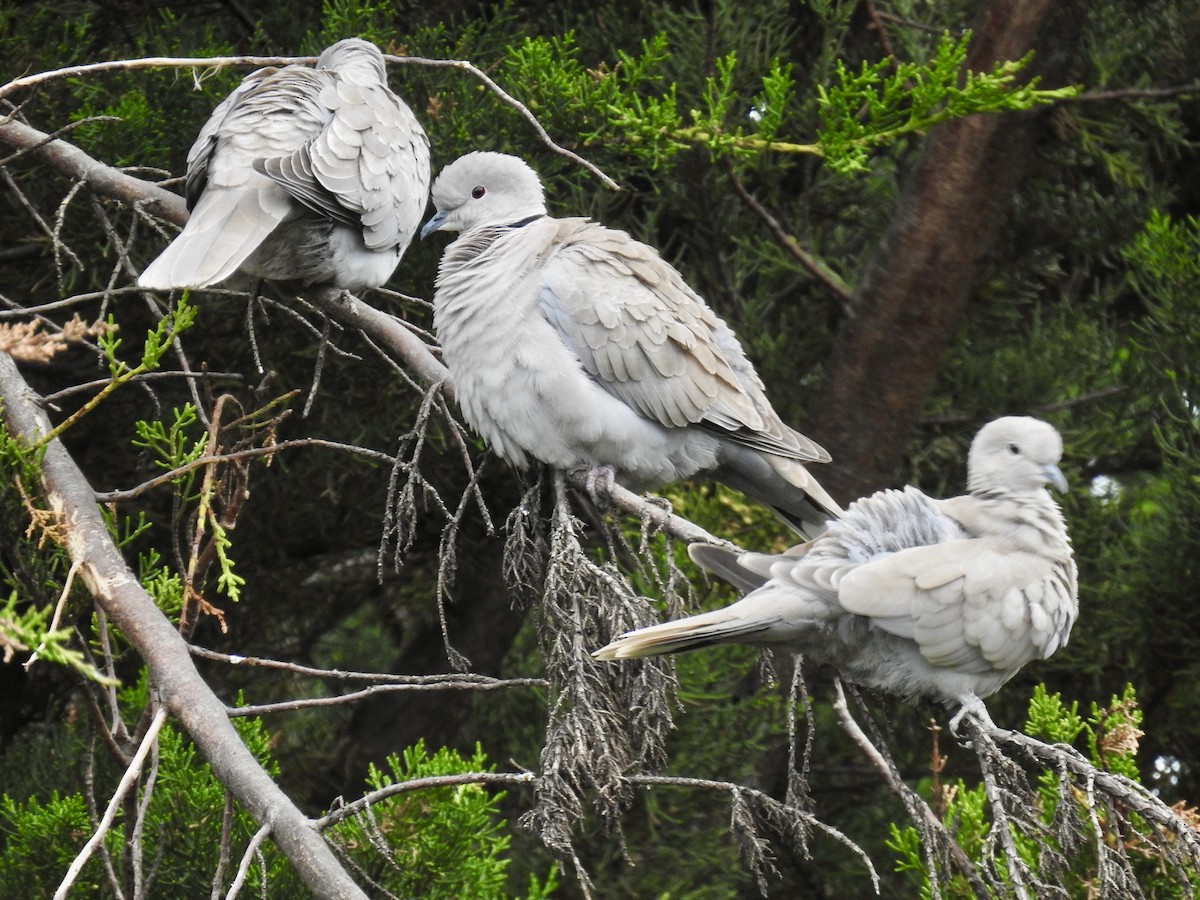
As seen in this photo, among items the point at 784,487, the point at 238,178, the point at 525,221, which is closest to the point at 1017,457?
the point at 784,487

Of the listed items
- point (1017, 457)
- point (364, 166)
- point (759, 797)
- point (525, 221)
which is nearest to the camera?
point (759, 797)

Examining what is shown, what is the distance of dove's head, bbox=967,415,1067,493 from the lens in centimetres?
238

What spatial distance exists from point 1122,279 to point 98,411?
12.3ft

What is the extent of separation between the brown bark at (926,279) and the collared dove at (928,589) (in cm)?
190

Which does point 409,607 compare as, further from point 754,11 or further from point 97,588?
point 97,588

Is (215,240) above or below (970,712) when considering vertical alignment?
above

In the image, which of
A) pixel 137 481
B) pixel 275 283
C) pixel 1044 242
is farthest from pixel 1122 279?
pixel 137 481

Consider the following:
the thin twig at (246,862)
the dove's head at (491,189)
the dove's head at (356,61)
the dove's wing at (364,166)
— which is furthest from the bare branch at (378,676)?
the dove's head at (356,61)

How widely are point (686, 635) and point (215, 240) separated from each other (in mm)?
1413

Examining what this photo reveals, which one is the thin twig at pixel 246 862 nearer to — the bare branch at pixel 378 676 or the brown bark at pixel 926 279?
the bare branch at pixel 378 676

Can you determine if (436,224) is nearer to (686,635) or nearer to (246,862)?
(686,635)

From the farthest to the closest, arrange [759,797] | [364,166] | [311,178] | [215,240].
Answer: [364,166]
[311,178]
[215,240]
[759,797]

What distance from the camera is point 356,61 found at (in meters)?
3.67

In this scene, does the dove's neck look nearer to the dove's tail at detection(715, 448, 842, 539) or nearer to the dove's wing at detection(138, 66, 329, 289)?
the dove's wing at detection(138, 66, 329, 289)
